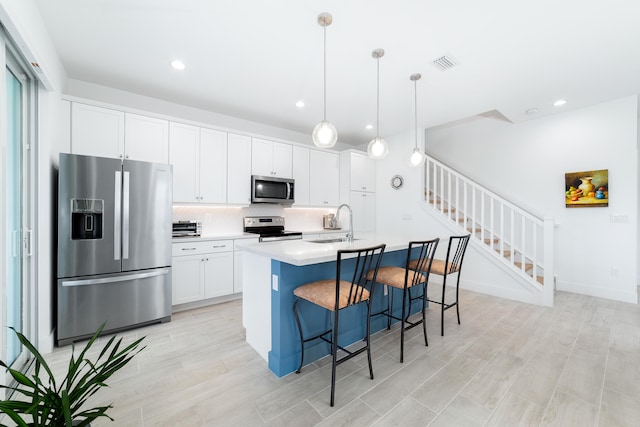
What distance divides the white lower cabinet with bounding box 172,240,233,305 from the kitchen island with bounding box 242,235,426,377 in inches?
48.6

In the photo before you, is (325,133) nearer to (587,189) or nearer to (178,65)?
(178,65)

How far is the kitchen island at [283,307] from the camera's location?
6.95 feet

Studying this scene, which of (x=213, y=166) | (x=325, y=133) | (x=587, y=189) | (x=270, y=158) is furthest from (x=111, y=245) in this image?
(x=587, y=189)

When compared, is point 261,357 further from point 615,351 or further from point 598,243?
point 598,243

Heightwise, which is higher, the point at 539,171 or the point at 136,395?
the point at 539,171

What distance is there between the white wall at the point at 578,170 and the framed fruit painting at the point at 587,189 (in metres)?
0.07

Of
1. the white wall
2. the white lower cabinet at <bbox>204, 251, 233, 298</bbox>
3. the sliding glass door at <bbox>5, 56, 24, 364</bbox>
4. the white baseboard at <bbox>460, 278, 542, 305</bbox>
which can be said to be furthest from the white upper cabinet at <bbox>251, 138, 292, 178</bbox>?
the white wall

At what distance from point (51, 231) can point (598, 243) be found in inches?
268

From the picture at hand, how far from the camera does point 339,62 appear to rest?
291cm

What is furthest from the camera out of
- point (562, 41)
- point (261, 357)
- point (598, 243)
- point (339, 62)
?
point (598, 243)

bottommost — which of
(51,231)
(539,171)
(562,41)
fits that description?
(51,231)

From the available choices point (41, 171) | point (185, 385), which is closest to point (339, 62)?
A: point (41, 171)

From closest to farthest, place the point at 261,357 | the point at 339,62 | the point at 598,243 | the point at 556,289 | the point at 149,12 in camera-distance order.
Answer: the point at 149,12
the point at 261,357
the point at 339,62
the point at 598,243
the point at 556,289

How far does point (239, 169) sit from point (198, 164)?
1.97ft
